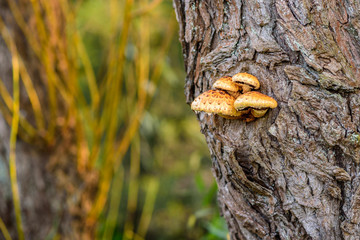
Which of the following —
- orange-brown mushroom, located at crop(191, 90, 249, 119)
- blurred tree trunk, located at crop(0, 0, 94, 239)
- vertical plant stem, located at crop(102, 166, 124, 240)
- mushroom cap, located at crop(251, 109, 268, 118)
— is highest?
orange-brown mushroom, located at crop(191, 90, 249, 119)

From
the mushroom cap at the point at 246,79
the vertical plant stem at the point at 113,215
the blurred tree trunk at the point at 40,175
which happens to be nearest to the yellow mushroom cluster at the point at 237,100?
the mushroom cap at the point at 246,79

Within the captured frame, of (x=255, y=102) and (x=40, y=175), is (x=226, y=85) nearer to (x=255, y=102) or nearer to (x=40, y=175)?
(x=255, y=102)

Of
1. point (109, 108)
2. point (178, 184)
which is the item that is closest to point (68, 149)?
point (109, 108)

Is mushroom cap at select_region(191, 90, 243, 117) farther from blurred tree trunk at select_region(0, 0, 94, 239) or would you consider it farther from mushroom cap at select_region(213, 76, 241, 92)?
blurred tree trunk at select_region(0, 0, 94, 239)

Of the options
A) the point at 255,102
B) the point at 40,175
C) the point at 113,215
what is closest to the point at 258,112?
the point at 255,102

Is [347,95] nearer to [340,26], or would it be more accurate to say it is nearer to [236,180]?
[340,26]

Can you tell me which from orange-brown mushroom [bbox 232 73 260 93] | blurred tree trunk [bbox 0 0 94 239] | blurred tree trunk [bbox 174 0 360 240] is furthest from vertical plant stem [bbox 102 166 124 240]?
orange-brown mushroom [bbox 232 73 260 93]

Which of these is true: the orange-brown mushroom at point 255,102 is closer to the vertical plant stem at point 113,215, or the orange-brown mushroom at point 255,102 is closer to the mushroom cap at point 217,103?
the mushroom cap at point 217,103
